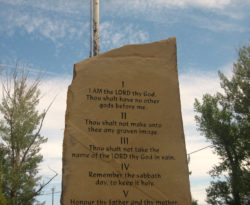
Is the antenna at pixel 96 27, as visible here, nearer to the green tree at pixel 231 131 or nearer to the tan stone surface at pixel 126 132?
the tan stone surface at pixel 126 132

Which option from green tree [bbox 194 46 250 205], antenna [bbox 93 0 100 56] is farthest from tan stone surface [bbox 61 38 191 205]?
green tree [bbox 194 46 250 205]

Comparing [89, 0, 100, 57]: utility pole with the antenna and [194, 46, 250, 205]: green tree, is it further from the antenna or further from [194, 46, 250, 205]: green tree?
[194, 46, 250, 205]: green tree

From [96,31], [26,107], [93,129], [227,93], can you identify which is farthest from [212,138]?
[93,129]

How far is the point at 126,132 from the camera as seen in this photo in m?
3.65

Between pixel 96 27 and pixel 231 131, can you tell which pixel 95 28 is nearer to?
pixel 96 27

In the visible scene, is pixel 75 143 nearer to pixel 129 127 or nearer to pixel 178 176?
pixel 129 127

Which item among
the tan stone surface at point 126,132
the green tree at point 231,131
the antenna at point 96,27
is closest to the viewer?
the tan stone surface at point 126,132

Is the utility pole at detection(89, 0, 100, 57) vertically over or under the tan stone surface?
over

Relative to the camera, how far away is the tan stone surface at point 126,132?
11.0 ft

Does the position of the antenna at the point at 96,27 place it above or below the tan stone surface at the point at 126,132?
above

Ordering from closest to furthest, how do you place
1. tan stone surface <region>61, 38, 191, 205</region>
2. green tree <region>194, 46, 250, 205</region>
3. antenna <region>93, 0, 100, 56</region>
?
tan stone surface <region>61, 38, 191, 205</region> → antenna <region>93, 0, 100, 56</region> → green tree <region>194, 46, 250, 205</region>

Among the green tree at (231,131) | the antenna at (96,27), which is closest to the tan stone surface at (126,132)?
the antenna at (96,27)

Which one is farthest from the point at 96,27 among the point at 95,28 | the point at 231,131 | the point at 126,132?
the point at 231,131

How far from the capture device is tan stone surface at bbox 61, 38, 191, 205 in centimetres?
334
